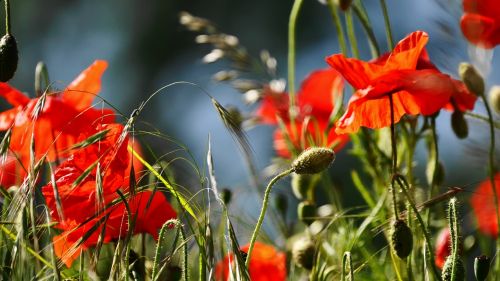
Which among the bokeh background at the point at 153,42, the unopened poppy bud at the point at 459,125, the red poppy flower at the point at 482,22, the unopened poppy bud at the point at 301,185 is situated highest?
the red poppy flower at the point at 482,22

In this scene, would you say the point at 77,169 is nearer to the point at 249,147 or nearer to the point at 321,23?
the point at 249,147

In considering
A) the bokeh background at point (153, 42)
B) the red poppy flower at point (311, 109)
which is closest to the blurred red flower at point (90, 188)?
the red poppy flower at point (311, 109)

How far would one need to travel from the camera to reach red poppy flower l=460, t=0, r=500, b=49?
1046 millimetres

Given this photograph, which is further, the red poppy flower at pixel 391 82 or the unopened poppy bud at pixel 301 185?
the unopened poppy bud at pixel 301 185

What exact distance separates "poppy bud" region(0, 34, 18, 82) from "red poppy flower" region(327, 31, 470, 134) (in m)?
0.27

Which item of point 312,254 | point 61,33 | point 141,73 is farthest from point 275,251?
point 61,33

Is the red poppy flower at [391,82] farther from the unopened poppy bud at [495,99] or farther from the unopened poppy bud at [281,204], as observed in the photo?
the unopened poppy bud at [281,204]

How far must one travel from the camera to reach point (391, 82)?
1.01 meters

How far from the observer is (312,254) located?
1.07 metres

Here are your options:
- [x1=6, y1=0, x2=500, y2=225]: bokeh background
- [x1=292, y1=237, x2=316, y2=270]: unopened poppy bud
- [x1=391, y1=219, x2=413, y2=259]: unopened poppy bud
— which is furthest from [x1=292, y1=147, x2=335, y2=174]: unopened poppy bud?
[x1=6, y1=0, x2=500, y2=225]: bokeh background

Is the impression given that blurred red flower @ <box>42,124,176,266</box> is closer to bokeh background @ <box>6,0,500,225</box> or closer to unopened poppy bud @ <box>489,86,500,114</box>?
unopened poppy bud @ <box>489,86,500,114</box>

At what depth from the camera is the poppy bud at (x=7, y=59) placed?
2.99 ft

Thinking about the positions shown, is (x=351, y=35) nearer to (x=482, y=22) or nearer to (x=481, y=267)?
(x=482, y=22)

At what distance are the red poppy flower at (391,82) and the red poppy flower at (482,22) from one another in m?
0.05
